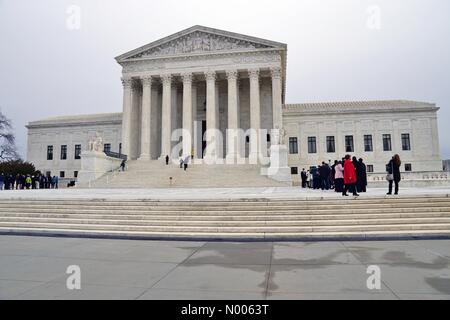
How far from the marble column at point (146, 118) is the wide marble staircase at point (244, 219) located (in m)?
28.1

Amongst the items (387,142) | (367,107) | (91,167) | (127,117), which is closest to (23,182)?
(91,167)

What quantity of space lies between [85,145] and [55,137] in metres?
6.64

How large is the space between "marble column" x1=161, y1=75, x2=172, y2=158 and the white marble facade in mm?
126

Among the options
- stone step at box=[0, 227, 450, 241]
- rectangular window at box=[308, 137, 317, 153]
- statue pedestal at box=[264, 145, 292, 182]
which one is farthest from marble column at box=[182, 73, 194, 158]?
stone step at box=[0, 227, 450, 241]

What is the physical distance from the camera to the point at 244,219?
34.3 ft

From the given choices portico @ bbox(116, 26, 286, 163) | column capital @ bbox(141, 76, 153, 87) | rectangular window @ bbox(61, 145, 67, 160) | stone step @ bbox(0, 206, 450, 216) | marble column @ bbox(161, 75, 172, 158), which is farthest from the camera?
rectangular window @ bbox(61, 145, 67, 160)

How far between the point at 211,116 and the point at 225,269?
34.9 metres

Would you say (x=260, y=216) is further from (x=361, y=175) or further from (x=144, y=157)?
(x=144, y=157)

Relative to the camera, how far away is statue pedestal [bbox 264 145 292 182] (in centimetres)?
2978

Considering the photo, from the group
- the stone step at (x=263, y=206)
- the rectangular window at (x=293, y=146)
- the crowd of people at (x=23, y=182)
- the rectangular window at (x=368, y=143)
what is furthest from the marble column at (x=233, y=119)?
the stone step at (x=263, y=206)

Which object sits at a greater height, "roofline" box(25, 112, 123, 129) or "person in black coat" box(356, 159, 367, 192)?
"roofline" box(25, 112, 123, 129)

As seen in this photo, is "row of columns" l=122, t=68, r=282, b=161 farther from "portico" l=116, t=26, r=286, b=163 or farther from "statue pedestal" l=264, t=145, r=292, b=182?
"statue pedestal" l=264, t=145, r=292, b=182

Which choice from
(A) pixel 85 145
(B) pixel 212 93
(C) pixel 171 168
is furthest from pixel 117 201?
(A) pixel 85 145

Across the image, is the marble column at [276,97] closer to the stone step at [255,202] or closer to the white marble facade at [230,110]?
the white marble facade at [230,110]
